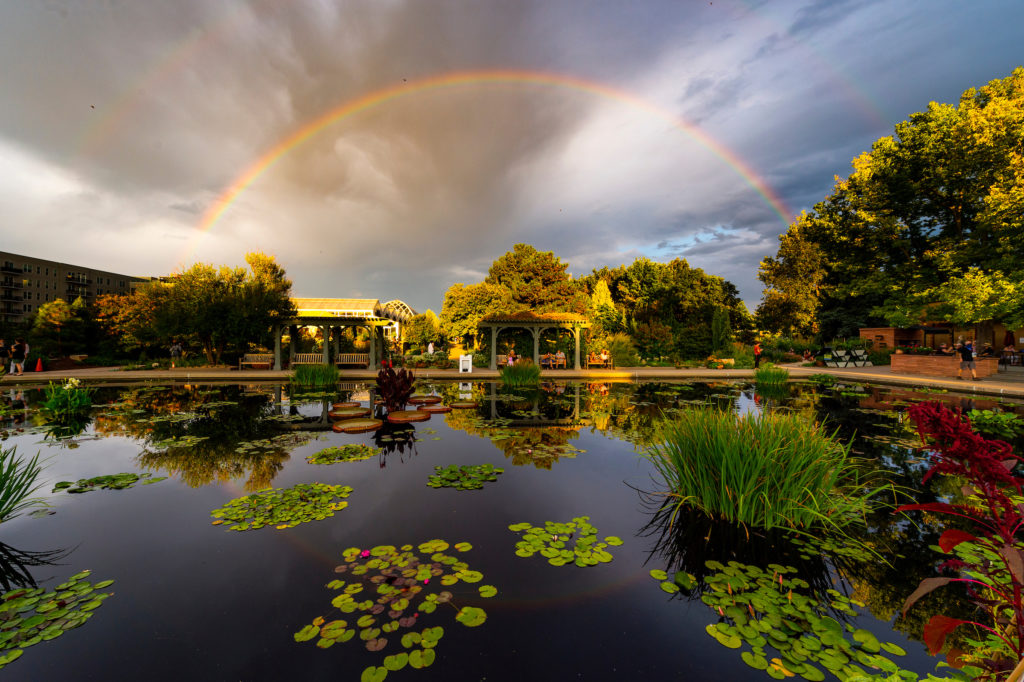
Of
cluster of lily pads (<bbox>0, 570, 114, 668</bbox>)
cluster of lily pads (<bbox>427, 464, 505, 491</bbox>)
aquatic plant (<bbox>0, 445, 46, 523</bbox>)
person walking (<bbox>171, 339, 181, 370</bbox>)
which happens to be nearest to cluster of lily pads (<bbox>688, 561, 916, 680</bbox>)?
cluster of lily pads (<bbox>427, 464, 505, 491</bbox>)

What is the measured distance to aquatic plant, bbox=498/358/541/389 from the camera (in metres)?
13.4

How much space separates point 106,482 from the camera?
464cm

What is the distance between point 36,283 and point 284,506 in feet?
297

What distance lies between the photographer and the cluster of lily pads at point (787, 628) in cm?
201

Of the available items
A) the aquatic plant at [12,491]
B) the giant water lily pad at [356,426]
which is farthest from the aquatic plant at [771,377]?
the aquatic plant at [12,491]

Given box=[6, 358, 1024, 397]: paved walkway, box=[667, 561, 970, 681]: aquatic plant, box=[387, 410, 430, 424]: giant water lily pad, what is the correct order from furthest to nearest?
box=[6, 358, 1024, 397]: paved walkway → box=[387, 410, 430, 424]: giant water lily pad → box=[667, 561, 970, 681]: aquatic plant

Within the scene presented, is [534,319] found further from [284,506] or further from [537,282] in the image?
[284,506]

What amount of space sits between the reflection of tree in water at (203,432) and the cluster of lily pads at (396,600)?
99.1 inches

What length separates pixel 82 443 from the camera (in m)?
6.27

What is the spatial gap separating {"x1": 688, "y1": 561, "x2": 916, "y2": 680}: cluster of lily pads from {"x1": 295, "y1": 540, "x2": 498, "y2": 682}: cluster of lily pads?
1503 mm

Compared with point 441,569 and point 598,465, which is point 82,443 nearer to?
point 441,569

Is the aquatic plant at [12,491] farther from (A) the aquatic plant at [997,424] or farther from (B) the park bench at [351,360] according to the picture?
(B) the park bench at [351,360]

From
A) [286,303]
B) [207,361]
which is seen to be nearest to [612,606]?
[286,303]

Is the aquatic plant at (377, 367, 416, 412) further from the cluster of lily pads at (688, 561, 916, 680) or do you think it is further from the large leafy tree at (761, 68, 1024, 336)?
the large leafy tree at (761, 68, 1024, 336)
